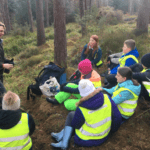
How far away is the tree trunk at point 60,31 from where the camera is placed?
489 cm

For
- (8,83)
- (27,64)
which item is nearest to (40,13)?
(27,64)

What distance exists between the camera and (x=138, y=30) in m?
7.98

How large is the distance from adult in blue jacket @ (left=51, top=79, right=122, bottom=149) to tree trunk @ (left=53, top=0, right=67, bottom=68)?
3398mm

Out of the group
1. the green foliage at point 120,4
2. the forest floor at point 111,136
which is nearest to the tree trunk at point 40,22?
the forest floor at point 111,136

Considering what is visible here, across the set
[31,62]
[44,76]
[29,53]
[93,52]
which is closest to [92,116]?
[44,76]

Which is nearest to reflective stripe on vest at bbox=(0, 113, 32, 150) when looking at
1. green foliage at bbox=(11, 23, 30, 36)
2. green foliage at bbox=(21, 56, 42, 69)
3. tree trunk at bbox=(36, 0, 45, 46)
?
green foliage at bbox=(21, 56, 42, 69)

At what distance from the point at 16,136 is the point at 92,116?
1.14 m

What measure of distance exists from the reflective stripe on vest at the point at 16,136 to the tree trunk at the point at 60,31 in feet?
11.6

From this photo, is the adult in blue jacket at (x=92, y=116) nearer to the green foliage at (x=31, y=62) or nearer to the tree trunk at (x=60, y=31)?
the tree trunk at (x=60, y=31)

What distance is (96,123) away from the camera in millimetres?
2078

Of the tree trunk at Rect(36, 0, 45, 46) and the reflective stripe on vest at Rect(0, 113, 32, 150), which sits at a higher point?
the tree trunk at Rect(36, 0, 45, 46)

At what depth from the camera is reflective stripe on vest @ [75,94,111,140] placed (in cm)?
202

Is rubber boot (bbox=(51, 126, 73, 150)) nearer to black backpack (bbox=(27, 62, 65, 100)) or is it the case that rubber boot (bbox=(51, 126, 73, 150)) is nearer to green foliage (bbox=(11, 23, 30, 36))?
black backpack (bbox=(27, 62, 65, 100))

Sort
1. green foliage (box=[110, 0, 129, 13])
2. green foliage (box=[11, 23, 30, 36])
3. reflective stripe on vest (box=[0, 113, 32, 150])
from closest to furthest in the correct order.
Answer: reflective stripe on vest (box=[0, 113, 32, 150]) → green foliage (box=[11, 23, 30, 36]) → green foliage (box=[110, 0, 129, 13])
